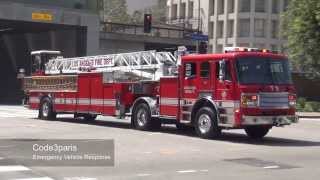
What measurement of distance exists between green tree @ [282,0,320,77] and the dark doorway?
17387mm

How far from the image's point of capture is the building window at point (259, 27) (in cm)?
9975

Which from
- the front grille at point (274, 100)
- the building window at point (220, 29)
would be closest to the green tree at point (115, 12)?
the building window at point (220, 29)

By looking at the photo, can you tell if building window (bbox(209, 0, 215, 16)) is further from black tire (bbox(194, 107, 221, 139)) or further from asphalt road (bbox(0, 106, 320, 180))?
black tire (bbox(194, 107, 221, 139))

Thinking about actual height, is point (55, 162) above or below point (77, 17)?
below

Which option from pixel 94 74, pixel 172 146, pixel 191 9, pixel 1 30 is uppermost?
pixel 191 9

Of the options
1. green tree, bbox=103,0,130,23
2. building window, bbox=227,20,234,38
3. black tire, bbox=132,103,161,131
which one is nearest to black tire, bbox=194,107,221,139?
black tire, bbox=132,103,161,131

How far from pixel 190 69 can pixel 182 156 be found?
20.3ft

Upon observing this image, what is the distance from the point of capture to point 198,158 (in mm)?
15172

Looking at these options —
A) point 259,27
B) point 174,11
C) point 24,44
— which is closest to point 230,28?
point 259,27

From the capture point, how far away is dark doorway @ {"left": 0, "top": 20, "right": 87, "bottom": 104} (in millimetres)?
54125

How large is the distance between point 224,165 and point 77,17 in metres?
39.7

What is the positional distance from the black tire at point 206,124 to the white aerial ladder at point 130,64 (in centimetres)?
215

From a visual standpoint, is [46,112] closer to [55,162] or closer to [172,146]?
[172,146]

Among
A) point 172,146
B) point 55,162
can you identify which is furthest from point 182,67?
point 55,162
